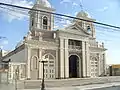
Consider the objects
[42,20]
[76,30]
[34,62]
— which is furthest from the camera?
[76,30]

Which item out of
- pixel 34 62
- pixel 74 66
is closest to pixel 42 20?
pixel 34 62

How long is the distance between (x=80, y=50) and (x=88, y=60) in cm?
236

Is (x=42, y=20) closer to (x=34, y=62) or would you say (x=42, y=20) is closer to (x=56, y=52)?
Answer: (x=56, y=52)

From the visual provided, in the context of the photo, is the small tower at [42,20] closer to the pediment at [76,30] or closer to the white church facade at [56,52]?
the white church facade at [56,52]

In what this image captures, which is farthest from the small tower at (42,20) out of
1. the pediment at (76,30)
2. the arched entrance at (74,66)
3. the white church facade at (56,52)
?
the arched entrance at (74,66)

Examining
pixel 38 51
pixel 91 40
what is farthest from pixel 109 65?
pixel 38 51

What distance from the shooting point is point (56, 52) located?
→ 3403cm

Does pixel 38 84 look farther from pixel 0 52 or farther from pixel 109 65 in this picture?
pixel 0 52

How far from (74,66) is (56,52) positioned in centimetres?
588

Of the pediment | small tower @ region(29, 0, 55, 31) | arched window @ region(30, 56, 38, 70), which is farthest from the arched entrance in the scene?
arched window @ region(30, 56, 38, 70)

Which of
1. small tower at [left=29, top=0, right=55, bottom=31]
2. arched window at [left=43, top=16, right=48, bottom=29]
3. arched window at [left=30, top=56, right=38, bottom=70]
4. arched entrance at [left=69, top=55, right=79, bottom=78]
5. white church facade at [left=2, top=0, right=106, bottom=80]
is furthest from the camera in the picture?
arched entrance at [left=69, top=55, right=79, bottom=78]

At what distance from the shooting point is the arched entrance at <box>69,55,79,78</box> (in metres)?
37.3

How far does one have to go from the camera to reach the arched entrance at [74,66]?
122 feet

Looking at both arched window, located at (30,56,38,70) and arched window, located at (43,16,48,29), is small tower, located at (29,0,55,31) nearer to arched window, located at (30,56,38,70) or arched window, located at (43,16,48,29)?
arched window, located at (43,16,48,29)
